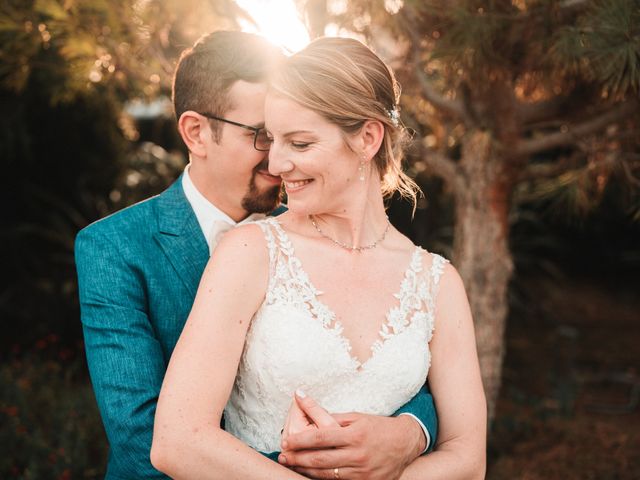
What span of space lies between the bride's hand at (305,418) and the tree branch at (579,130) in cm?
204

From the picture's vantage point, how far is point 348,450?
4.98 feet

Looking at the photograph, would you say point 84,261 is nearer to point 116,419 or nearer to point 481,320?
point 116,419

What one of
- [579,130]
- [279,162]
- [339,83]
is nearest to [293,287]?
[279,162]

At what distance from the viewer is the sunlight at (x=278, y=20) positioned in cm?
256

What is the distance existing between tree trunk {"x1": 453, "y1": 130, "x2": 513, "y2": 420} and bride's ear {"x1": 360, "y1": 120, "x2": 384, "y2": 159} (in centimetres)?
169

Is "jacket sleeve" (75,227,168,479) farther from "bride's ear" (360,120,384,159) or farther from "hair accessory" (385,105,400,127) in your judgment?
"hair accessory" (385,105,400,127)

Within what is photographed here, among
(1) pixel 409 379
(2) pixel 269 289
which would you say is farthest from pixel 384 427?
(2) pixel 269 289

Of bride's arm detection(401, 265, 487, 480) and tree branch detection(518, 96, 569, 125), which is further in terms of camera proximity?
tree branch detection(518, 96, 569, 125)

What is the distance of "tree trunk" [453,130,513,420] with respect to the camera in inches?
136

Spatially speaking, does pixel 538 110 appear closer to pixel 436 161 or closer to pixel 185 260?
pixel 436 161

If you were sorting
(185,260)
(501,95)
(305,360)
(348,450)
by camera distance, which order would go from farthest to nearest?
(501,95) → (185,260) → (305,360) → (348,450)

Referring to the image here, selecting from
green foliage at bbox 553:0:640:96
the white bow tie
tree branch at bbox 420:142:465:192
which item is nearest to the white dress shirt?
the white bow tie

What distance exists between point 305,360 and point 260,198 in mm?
670

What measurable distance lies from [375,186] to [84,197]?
4009mm
